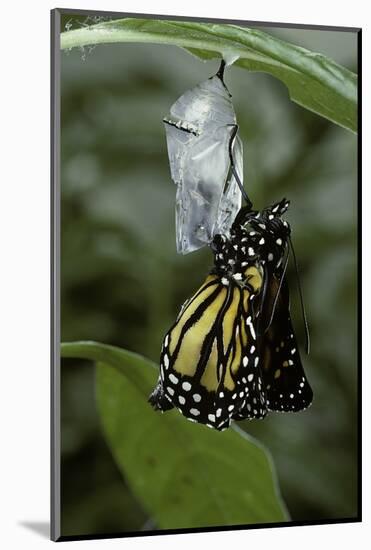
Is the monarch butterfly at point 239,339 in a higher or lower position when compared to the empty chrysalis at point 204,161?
lower

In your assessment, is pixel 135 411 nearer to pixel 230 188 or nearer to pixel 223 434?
pixel 223 434

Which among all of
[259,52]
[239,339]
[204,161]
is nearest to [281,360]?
[239,339]

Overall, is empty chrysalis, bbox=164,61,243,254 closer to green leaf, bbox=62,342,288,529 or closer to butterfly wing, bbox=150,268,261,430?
butterfly wing, bbox=150,268,261,430

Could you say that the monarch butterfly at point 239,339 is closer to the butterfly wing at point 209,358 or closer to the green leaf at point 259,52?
the butterfly wing at point 209,358

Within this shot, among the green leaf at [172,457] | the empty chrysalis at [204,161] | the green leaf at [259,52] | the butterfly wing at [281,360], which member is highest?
the green leaf at [259,52]

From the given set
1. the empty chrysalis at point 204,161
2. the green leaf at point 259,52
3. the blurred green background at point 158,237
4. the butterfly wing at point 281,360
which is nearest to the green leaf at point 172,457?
the blurred green background at point 158,237

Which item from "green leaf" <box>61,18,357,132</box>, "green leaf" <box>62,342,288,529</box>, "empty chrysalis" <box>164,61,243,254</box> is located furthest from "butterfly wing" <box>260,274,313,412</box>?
"green leaf" <box>61,18,357,132</box>

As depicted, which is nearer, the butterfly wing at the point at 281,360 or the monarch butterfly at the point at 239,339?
the monarch butterfly at the point at 239,339
